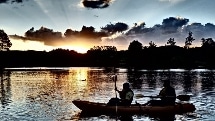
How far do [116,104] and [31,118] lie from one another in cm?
730

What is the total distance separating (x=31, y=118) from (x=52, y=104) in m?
10.4

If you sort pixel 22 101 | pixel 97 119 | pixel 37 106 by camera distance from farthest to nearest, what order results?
pixel 22 101
pixel 37 106
pixel 97 119

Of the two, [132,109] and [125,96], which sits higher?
[125,96]

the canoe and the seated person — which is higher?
the seated person

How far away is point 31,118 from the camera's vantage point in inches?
1186

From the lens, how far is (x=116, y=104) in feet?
102

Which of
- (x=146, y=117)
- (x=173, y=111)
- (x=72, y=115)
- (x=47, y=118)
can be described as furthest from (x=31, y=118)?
(x=173, y=111)

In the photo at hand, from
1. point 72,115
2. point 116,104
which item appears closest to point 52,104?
point 72,115

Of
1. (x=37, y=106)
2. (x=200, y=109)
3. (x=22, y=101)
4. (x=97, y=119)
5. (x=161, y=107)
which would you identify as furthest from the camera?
(x=22, y=101)

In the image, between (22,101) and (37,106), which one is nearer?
(37,106)

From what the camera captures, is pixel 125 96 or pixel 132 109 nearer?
pixel 132 109

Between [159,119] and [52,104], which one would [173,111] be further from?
[52,104]

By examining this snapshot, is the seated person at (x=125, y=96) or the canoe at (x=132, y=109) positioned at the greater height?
the seated person at (x=125, y=96)

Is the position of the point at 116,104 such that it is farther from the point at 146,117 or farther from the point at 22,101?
the point at 22,101
